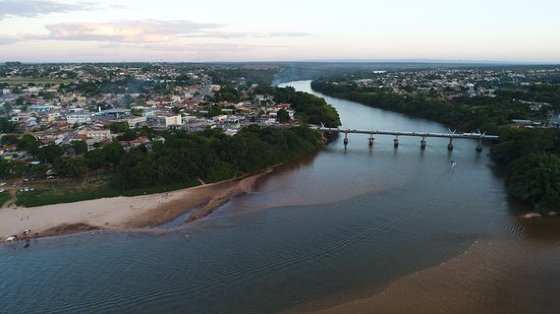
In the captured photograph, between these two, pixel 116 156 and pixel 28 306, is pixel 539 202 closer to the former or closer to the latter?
pixel 28 306

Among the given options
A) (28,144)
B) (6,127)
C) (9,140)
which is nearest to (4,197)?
(28,144)

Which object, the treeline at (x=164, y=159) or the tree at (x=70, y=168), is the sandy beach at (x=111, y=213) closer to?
the treeline at (x=164, y=159)

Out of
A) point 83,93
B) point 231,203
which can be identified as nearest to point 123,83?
point 83,93

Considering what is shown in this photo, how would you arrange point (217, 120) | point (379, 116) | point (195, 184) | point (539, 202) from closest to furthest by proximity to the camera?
1. point (539, 202)
2. point (195, 184)
3. point (217, 120)
4. point (379, 116)

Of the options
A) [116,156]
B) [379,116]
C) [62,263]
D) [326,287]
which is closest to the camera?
[326,287]

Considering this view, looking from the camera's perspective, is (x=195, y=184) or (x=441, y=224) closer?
(x=441, y=224)

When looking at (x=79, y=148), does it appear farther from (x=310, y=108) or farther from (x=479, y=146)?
(x=479, y=146)
